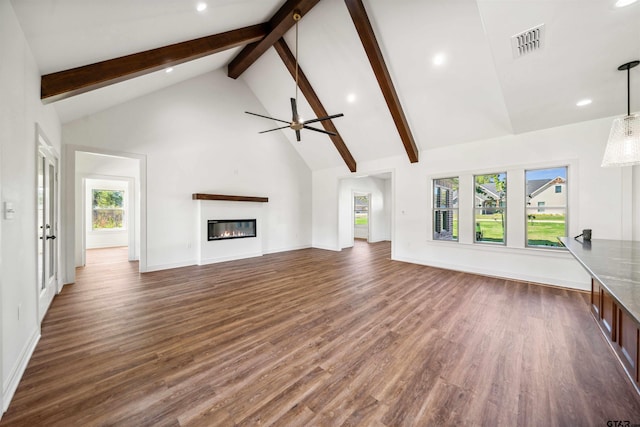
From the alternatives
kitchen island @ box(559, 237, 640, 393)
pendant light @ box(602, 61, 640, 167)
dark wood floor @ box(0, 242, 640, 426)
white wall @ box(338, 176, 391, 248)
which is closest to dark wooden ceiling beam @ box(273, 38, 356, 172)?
white wall @ box(338, 176, 391, 248)

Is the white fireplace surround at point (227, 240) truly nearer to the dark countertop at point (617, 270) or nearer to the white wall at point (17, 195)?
the white wall at point (17, 195)

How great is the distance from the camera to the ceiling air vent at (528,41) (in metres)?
2.71

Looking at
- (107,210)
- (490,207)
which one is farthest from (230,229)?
(490,207)

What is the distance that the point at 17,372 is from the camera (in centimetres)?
186

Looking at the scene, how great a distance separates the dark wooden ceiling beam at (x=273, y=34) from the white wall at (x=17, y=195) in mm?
3488

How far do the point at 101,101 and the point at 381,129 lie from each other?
5460 mm

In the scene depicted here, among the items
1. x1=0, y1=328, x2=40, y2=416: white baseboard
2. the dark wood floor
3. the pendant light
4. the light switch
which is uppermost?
the pendant light

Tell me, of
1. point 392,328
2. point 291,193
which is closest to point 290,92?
point 291,193

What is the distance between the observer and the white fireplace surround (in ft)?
18.9

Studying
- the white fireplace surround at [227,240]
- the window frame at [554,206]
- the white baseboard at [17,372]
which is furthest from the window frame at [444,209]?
the white baseboard at [17,372]

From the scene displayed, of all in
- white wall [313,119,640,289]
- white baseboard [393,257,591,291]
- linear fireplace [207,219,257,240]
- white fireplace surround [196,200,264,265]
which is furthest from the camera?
linear fireplace [207,219,257,240]

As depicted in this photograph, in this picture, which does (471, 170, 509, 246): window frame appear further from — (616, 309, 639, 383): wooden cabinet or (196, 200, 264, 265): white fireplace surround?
(196, 200, 264, 265): white fireplace surround

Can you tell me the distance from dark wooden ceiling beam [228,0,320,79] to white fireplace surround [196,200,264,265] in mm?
3376

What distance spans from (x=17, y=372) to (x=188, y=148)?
4752mm
